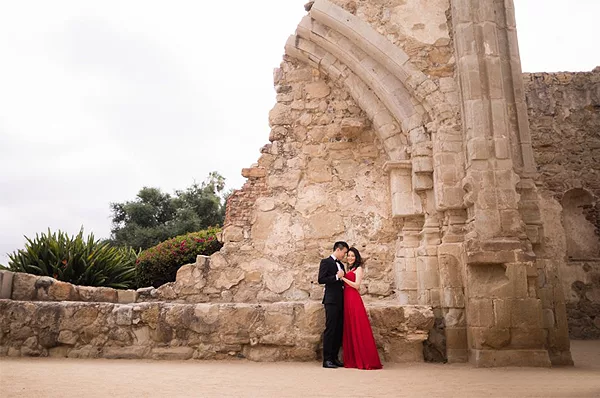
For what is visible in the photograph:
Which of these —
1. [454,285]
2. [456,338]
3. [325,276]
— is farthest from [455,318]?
[325,276]

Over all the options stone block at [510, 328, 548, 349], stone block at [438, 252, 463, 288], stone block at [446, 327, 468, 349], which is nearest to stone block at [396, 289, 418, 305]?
stone block at [438, 252, 463, 288]

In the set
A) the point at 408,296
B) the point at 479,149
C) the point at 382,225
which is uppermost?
the point at 479,149

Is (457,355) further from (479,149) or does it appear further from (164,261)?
(164,261)

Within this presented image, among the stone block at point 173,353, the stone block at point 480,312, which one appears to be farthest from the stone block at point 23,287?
the stone block at point 480,312

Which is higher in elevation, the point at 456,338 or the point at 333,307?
the point at 333,307

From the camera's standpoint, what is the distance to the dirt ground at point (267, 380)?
10.6 ft

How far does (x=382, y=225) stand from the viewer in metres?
6.69

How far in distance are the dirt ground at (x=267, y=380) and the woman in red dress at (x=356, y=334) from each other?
0.21 meters

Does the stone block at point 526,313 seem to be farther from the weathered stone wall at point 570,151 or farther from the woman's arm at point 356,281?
the weathered stone wall at point 570,151

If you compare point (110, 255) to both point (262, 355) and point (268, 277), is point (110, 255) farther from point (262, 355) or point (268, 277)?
point (262, 355)

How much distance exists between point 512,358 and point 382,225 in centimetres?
249

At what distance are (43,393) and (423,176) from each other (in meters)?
4.80

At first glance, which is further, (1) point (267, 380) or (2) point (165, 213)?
(2) point (165, 213)

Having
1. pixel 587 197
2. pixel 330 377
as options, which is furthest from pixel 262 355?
pixel 587 197
